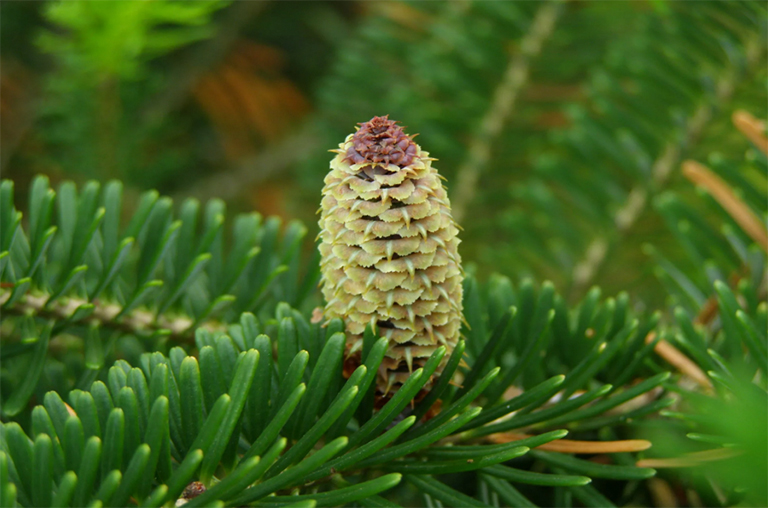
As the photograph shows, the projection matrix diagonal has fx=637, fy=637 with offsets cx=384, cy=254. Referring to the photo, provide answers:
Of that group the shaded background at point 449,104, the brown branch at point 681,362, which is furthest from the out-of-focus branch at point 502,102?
the brown branch at point 681,362

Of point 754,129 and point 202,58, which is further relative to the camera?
point 202,58

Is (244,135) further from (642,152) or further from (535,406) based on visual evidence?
(535,406)

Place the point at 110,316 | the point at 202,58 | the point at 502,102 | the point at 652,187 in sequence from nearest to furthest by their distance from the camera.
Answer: the point at 110,316
the point at 652,187
the point at 502,102
the point at 202,58

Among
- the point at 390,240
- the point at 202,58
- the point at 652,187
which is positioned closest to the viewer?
the point at 390,240

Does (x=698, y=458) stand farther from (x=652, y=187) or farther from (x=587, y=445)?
(x=652, y=187)

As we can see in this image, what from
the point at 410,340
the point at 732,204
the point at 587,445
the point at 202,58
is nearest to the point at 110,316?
the point at 410,340

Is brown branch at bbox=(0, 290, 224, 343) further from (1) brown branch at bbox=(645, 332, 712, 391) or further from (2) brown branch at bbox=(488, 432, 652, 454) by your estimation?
(1) brown branch at bbox=(645, 332, 712, 391)

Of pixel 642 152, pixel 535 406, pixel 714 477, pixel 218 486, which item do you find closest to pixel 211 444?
pixel 218 486
